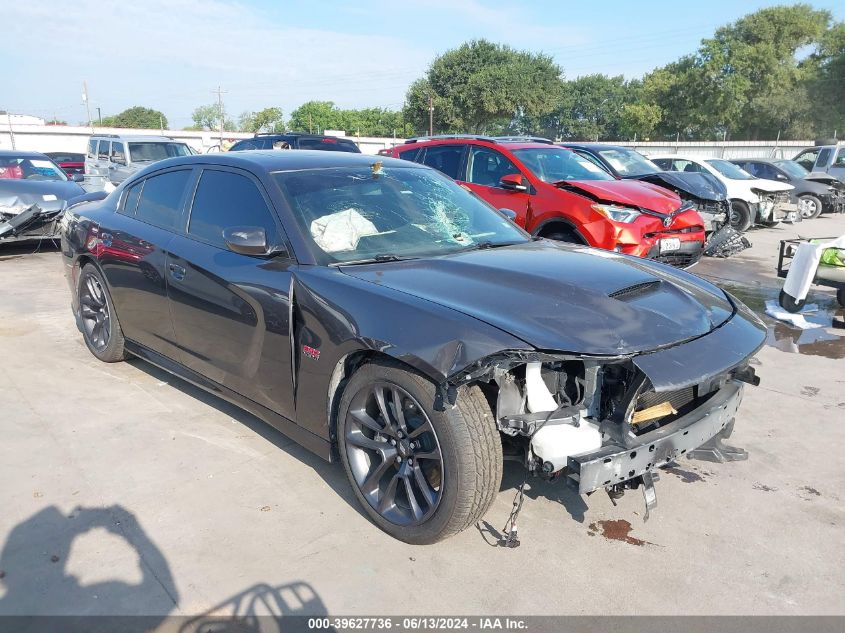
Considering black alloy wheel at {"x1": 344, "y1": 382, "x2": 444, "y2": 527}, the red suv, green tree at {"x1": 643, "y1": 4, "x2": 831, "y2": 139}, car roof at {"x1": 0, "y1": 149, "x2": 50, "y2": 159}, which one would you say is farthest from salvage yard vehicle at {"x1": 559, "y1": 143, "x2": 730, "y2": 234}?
green tree at {"x1": 643, "y1": 4, "x2": 831, "y2": 139}

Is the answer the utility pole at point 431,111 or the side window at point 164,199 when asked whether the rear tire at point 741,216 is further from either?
the utility pole at point 431,111

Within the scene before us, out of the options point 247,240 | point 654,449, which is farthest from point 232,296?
point 654,449

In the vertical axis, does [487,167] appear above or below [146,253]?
above

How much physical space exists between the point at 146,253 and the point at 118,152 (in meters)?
11.5

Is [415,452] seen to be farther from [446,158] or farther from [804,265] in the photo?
[446,158]

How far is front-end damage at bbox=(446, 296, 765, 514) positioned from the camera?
8.06ft

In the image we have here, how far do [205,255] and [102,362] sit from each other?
213cm

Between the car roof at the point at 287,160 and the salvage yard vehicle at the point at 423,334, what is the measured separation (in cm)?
2

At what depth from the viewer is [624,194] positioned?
751 cm

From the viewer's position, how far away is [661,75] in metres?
67.9

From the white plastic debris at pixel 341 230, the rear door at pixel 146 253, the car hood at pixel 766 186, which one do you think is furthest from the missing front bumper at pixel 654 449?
the car hood at pixel 766 186

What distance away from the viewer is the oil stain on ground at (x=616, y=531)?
9.57 feet

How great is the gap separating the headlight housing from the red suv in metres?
0.01

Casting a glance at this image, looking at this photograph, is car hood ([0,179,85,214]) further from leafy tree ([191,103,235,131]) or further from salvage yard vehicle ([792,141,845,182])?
leafy tree ([191,103,235,131])
